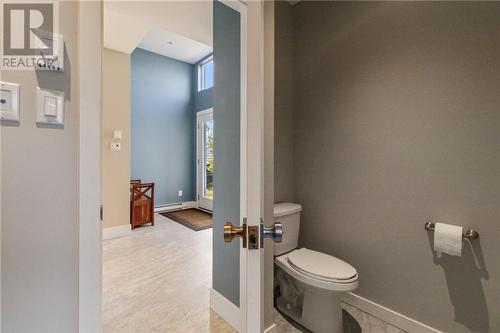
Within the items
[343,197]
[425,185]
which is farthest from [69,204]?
[425,185]

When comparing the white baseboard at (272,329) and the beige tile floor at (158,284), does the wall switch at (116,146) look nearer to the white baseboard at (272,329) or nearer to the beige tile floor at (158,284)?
the beige tile floor at (158,284)

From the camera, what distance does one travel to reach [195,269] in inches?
94.4

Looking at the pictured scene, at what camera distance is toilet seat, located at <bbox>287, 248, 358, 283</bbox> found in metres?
1.40

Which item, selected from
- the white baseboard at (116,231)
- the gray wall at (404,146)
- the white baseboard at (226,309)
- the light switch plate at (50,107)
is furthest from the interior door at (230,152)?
the white baseboard at (116,231)

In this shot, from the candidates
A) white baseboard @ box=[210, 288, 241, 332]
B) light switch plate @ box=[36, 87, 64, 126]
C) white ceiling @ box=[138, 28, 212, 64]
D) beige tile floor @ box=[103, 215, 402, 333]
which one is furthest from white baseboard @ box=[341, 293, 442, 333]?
white ceiling @ box=[138, 28, 212, 64]

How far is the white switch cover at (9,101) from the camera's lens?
67 cm

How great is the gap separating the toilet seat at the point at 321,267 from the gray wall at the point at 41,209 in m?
1.19

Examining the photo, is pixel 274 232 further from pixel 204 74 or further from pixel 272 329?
pixel 204 74

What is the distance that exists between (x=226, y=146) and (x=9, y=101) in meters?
1.13

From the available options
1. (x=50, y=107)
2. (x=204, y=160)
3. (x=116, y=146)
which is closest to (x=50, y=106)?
(x=50, y=107)

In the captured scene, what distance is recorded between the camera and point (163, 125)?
4895 mm

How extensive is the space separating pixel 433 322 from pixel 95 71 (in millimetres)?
2214

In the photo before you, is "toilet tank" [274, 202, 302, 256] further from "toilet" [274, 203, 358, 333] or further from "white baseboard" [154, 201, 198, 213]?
"white baseboard" [154, 201, 198, 213]

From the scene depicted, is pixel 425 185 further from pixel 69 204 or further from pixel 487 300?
pixel 69 204
